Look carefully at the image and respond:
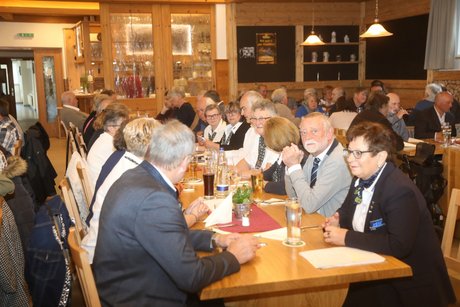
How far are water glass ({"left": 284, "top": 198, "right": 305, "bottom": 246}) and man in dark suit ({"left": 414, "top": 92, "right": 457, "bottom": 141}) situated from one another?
473cm

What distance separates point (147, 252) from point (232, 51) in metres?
8.50

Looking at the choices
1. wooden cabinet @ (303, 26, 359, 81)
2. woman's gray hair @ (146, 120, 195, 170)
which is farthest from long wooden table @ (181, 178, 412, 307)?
wooden cabinet @ (303, 26, 359, 81)

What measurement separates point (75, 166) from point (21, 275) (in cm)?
87

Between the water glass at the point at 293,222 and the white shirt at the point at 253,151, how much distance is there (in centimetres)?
166

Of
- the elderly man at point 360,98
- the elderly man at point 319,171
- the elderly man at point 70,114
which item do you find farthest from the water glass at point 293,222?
the elderly man at point 70,114

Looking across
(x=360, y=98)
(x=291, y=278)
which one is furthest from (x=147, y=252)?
(x=360, y=98)

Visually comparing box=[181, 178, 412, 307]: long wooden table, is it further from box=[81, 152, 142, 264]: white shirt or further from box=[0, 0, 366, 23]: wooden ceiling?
box=[0, 0, 366, 23]: wooden ceiling

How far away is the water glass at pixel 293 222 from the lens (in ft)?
7.32

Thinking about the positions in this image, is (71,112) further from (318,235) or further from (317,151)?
(318,235)

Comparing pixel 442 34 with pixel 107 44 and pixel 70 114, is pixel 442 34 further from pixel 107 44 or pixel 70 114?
pixel 70 114

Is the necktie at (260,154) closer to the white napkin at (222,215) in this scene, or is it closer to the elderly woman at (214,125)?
the elderly woman at (214,125)

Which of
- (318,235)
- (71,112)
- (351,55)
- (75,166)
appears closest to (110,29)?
(71,112)

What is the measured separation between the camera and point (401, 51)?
9289 mm

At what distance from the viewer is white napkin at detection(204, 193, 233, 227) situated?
254 cm
